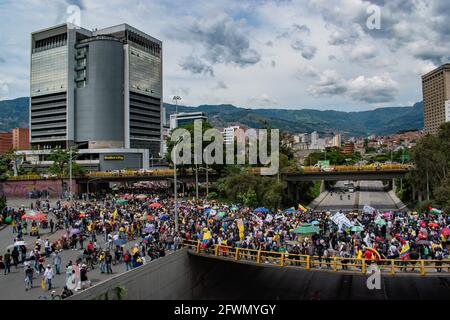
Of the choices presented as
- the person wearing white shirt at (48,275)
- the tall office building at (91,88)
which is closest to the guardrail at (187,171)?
the person wearing white shirt at (48,275)

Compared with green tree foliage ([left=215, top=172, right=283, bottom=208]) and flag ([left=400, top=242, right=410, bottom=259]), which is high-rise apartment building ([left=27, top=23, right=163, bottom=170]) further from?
flag ([left=400, top=242, right=410, bottom=259])

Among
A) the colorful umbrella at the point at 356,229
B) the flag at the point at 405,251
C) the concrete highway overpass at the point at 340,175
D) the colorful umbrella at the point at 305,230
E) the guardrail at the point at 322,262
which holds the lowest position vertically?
the guardrail at the point at 322,262

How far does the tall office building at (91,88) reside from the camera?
471ft

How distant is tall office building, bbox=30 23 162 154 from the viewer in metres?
144

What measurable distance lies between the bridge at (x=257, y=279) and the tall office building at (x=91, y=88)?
12287 centimetres

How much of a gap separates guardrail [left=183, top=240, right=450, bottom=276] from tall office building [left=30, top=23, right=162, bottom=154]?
126 metres

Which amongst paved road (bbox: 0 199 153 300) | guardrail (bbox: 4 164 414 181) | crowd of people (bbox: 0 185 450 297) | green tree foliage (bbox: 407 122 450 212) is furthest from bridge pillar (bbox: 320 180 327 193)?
paved road (bbox: 0 199 153 300)

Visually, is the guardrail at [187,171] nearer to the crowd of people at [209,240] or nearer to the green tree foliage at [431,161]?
the green tree foliage at [431,161]

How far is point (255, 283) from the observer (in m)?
29.6

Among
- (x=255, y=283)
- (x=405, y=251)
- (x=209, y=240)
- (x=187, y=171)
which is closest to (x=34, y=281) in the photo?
(x=209, y=240)

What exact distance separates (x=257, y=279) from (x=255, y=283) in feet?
1.60

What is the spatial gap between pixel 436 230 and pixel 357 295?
6.98 metres

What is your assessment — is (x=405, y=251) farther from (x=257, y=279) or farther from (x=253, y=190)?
(x=253, y=190)
